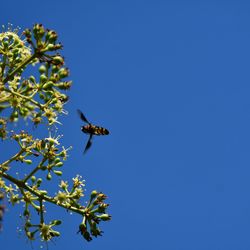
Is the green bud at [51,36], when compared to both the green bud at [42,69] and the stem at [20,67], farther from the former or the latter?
the green bud at [42,69]

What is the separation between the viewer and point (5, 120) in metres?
6.78

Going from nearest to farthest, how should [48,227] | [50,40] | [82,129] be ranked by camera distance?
[50,40]
[48,227]
[82,129]

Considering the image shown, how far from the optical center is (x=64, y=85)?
706 cm

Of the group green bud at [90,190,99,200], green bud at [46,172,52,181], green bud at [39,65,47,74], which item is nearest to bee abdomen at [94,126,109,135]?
green bud at [46,172,52,181]

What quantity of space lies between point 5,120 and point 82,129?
6.91 feet

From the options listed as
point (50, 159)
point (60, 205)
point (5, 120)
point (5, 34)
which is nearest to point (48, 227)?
point (60, 205)

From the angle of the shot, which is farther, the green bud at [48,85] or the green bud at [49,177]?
the green bud at [49,177]

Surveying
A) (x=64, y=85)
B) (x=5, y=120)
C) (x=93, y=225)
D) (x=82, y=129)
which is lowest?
(x=93, y=225)

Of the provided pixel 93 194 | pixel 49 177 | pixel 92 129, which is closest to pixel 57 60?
pixel 49 177

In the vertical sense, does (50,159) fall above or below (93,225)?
above

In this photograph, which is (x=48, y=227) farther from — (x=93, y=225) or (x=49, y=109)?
(x=49, y=109)

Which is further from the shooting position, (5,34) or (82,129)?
(82,129)

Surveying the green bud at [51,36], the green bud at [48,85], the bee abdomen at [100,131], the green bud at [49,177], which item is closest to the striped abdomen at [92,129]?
the bee abdomen at [100,131]

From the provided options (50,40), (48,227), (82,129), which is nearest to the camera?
(50,40)
